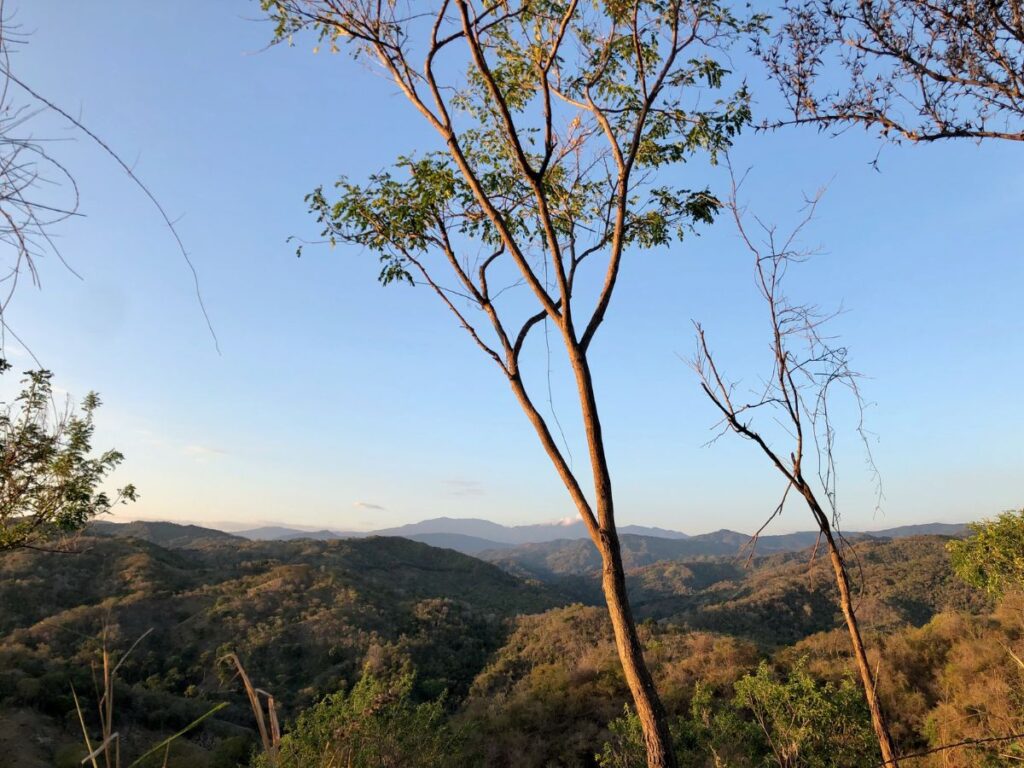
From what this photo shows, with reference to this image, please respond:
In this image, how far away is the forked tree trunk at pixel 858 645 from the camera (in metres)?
5.61

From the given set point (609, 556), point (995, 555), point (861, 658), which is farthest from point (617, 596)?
point (995, 555)

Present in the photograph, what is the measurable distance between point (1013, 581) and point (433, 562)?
2634 inches

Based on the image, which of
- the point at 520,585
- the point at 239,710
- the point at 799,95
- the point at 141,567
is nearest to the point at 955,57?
the point at 799,95

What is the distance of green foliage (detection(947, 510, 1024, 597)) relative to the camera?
20.9 m

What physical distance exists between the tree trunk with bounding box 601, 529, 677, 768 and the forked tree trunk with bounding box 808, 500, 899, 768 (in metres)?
2.70

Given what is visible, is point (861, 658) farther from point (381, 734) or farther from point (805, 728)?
point (381, 734)

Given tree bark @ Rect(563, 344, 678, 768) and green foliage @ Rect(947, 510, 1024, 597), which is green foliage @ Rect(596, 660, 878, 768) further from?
green foliage @ Rect(947, 510, 1024, 597)

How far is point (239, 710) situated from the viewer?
100ft

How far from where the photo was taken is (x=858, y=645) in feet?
19.9

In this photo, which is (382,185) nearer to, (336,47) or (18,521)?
(336,47)

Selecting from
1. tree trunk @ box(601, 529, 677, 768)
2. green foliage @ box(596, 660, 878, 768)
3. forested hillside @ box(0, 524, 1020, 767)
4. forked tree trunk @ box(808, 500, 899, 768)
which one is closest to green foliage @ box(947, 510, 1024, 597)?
forested hillside @ box(0, 524, 1020, 767)

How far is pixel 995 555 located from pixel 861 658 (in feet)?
69.9

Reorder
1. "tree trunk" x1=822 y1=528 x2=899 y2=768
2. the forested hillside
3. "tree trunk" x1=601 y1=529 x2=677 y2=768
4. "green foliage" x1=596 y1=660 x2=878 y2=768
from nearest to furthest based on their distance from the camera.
A: 1. "tree trunk" x1=601 y1=529 x2=677 y2=768
2. "tree trunk" x1=822 y1=528 x2=899 y2=768
3. "green foliage" x1=596 y1=660 x2=878 y2=768
4. the forested hillside

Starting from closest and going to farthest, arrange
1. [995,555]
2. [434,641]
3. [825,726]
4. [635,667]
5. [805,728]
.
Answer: [635,667] → [805,728] → [825,726] → [995,555] → [434,641]
